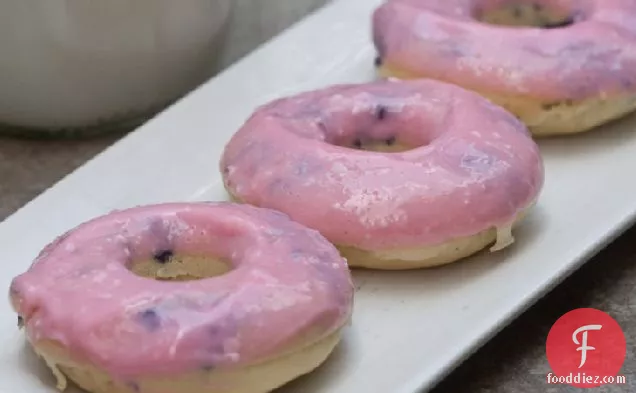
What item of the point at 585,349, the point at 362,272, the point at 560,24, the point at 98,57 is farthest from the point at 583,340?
the point at 98,57

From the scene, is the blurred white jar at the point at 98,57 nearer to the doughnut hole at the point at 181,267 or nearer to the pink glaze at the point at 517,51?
the pink glaze at the point at 517,51

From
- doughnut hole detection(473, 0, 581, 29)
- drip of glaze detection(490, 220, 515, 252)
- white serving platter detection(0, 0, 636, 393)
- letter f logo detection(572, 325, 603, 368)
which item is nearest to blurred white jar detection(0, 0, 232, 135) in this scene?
white serving platter detection(0, 0, 636, 393)

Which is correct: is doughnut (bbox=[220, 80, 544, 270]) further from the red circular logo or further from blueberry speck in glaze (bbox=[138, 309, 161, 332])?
blueberry speck in glaze (bbox=[138, 309, 161, 332])

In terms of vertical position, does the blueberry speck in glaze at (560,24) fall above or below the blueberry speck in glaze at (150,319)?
above

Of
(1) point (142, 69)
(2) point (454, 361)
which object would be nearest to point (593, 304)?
(2) point (454, 361)

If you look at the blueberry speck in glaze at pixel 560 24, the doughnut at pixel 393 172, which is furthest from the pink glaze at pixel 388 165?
the blueberry speck in glaze at pixel 560 24

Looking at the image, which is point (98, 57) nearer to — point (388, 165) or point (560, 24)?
point (388, 165)
